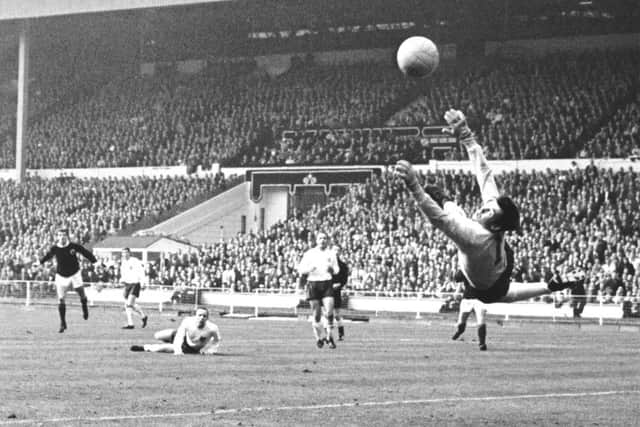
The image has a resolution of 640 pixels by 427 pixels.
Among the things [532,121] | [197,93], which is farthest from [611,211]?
[197,93]

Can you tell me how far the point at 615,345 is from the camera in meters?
27.9

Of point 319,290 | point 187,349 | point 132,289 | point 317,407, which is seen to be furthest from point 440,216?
point 132,289

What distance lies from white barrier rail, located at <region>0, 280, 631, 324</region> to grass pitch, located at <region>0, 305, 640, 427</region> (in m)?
9.29

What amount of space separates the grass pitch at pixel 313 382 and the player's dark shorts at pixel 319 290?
93cm

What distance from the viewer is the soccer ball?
1380 cm

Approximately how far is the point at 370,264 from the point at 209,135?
A: 20.0 m

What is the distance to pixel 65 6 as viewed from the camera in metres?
57.6

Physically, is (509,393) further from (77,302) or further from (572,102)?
(572,102)

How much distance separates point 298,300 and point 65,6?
20.2m

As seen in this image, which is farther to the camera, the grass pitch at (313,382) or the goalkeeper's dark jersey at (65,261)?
the goalkeeper's dark jersey at (65,261)

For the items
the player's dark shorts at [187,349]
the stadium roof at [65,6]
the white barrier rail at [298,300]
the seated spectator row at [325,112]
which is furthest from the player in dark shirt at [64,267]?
the seated spectator row at [325,112]

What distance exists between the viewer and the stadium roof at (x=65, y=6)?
54.0 m

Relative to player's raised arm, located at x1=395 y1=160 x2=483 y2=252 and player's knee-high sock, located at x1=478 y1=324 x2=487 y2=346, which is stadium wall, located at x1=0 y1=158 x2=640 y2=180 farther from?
player's raised arm, located at x1=395 y1=160 x2=483 y2=252

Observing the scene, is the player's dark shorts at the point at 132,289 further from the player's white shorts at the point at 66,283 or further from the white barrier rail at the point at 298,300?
the white barrier rail at the point at 298,300
